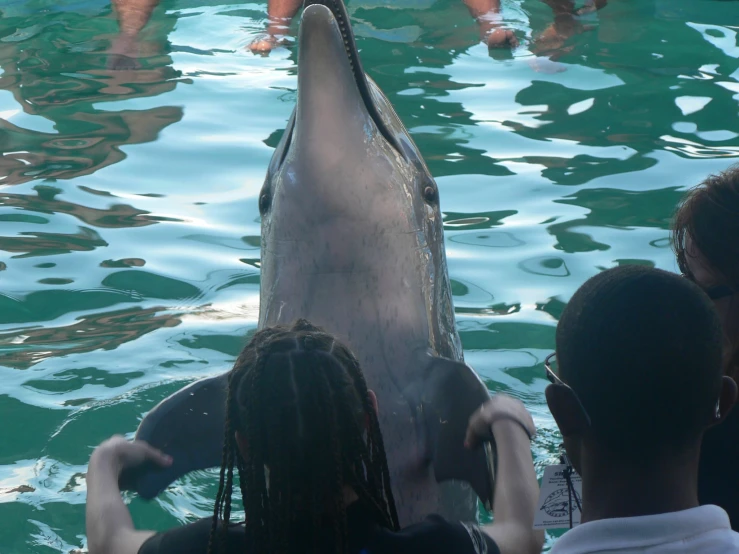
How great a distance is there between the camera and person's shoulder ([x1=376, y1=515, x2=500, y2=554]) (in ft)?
7.97

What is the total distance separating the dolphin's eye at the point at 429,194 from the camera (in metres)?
4.06

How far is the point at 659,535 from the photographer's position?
78.7 inches

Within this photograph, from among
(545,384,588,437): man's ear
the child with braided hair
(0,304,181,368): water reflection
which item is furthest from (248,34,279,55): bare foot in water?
(545,384,588,437): man's ear

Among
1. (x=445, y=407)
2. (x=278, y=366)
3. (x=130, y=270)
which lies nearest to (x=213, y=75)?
(x=130, y=270)

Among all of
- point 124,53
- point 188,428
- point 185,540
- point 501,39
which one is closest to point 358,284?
point 188,428

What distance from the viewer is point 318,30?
366 cm

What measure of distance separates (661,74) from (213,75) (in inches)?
160

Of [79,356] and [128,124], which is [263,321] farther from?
[128,124]

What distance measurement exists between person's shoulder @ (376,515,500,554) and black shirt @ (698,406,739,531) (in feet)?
2.26

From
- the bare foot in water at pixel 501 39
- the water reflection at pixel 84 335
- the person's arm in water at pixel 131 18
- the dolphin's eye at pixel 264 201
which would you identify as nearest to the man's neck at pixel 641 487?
the dolphin's eye at pixel 264 201

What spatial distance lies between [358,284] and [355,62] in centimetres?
84

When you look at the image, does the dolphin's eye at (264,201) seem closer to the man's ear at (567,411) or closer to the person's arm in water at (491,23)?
the man's ear at (567,411)

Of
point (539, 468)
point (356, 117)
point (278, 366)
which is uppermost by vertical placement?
point (356, 117)

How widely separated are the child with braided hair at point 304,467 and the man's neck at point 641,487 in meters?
0.50
